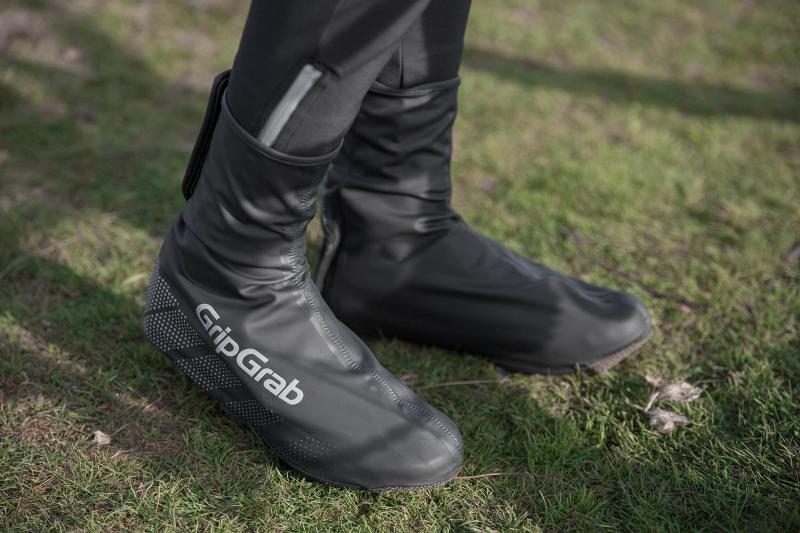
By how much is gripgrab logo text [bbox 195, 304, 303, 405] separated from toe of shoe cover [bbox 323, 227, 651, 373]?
1.21 ft

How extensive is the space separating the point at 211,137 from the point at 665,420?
40.8 inches

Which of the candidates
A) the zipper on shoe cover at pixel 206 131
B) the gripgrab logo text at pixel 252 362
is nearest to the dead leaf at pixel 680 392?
the gripgrab logo text at pixel 252 362

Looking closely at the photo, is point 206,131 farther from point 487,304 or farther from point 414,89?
point 487,304

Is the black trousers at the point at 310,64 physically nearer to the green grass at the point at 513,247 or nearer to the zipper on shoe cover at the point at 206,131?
the zipper on shoe cover at the point at 206,131

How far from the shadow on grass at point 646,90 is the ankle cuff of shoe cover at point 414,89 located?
183 centimetres

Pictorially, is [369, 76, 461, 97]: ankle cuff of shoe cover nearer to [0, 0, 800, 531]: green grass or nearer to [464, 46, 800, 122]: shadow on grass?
[0, 0, 800, 531]: green grass

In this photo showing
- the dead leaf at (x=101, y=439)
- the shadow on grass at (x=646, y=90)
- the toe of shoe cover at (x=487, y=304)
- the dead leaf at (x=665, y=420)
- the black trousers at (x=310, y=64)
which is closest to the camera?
the black trousers at (x=310, y=64)

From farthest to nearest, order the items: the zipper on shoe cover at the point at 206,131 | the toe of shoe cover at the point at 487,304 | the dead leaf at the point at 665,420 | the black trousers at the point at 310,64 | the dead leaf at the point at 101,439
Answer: the toe of shoe cover at the point at 487,304
the dead leaf at the point at 665,420
the dead leaf at the point at 101,439
the zipper on shoe cover at the point at 206,131
the black trousers at the point at 310,64

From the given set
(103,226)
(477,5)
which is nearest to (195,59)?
(103,226)

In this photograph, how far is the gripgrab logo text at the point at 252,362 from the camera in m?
1.22

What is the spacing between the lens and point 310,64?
102 centimetres

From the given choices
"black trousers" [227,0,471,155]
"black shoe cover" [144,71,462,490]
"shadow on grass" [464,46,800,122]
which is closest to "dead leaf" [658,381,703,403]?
"black shoe cover" [144,71,462,490]

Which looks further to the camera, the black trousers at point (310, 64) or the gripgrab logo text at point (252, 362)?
the gripgrab logo text at point (252, 362)

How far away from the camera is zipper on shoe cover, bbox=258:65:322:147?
40.3 inches
